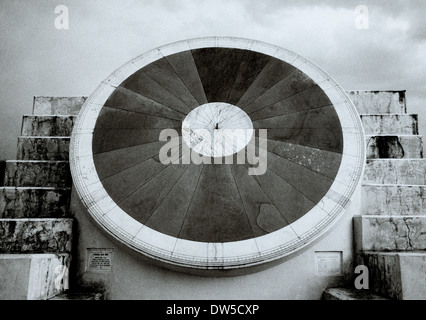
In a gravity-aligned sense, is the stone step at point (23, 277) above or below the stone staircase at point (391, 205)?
below

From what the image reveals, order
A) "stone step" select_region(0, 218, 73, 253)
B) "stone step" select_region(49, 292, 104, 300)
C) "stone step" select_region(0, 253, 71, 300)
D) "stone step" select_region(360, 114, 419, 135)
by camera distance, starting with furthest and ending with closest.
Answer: "stone step" select_region(360, 114, 419, 135) < "stone step" select_region(0, 218, 73, 253) < "stone step" select_region(49, 292, 104, 300) < "stone step" select_region(0, 253, 71, 300)

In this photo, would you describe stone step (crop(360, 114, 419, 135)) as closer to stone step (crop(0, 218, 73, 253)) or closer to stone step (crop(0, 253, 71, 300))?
stone step (crop(0, 218, 73, 253))

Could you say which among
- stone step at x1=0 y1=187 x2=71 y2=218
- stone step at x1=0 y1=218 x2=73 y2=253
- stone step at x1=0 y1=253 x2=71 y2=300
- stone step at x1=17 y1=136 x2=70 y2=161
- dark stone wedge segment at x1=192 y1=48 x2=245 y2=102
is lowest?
stone step at x1=0 y1=253 x2=71 y2=300

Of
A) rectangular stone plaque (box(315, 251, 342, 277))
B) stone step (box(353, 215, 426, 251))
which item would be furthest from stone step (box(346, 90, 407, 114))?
rectangular stone plaque (box(315, 251, 342, 277))

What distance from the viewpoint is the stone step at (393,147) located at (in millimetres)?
7383

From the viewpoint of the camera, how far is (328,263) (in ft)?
20.4

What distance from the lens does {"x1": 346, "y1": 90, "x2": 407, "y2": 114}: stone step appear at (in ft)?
27.1

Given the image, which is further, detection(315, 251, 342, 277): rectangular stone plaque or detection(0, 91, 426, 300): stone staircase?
detection(315, 251, 342, 277): rectangular stone plaque

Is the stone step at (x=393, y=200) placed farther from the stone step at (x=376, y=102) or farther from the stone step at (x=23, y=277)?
the stone step at (x=23, y=277)

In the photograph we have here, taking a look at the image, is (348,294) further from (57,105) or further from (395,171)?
(57,105)

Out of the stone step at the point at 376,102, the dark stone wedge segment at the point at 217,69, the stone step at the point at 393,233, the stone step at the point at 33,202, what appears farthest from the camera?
the stone step at the point at 376,102

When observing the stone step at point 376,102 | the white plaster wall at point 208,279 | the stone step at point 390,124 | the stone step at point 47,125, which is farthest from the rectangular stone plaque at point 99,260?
the stone step at point 376,102

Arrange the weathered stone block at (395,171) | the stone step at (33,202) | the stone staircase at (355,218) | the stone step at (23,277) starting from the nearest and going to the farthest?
the stone step at (23,277) < the stone staircase at (355,218) < the stone step at (33,202) < the weathered stone block at (395,171)

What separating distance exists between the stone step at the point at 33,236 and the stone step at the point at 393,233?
15.8 feet
